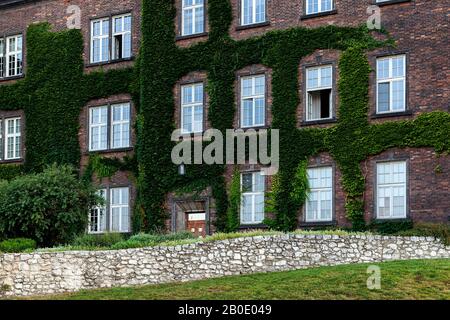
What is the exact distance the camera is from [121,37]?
41531 mm

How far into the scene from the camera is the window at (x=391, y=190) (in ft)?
111

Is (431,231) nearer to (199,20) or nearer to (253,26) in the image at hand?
(253,26)

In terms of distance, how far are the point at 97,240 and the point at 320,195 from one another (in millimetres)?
7951

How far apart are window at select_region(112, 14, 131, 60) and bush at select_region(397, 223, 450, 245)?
15039 mm

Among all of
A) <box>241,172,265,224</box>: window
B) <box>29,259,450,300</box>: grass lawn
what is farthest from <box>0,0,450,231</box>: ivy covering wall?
<box>29,259,450,300</box>: grass lawn

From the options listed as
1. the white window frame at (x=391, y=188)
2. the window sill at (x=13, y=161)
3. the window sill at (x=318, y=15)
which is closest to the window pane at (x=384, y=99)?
the white window frame at (x=391, y=188)

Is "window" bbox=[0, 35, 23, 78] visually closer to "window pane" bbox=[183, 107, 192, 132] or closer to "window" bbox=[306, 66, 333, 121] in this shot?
"window pane" bbox=[183, 107, 192, 132]

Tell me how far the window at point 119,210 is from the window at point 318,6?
10.4m

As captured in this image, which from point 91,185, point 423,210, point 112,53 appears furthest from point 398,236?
point 112,53

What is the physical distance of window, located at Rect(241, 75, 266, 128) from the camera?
37.0 meters

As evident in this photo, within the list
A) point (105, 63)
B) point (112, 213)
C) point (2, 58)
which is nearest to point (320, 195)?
point (112, 213)

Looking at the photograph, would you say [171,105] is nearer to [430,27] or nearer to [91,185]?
[91,185]

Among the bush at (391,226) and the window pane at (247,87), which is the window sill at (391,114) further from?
the window pane at (247,87)
